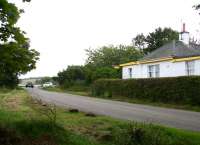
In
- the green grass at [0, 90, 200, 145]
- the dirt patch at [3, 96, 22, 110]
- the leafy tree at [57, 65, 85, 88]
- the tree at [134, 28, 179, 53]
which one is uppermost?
the tree at [134, 28, 179, 53]

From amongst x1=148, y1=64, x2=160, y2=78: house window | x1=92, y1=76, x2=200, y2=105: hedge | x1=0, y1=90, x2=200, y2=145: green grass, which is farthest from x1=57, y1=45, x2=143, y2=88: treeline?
x1=0, y1=90, x2=200, y2=145: green grass

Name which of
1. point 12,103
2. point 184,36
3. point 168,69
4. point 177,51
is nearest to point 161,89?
point 168,69

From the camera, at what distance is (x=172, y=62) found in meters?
43.9

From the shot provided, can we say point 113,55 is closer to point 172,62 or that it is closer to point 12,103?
point 172,62

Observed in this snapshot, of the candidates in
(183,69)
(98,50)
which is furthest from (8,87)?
(183,69)

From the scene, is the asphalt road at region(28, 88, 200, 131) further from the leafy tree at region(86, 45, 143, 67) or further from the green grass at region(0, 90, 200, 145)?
the leafy tree at region(86, 45, 143, 67)

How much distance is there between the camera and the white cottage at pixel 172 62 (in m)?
41.5

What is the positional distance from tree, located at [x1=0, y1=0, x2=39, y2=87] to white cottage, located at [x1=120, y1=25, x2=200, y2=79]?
98.8ft

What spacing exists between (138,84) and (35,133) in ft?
86.4

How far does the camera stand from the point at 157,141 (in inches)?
496

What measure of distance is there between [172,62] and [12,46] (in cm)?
3395

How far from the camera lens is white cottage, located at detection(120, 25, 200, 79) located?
4153 centimetres

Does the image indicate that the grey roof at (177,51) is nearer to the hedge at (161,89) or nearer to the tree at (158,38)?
the hedge at (161,89)

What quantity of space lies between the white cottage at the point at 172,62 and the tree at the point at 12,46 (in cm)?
3011
